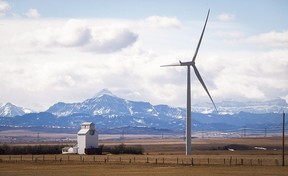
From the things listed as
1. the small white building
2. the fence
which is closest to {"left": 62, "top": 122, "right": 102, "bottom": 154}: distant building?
the small white building

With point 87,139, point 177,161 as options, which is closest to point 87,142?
point 87,139

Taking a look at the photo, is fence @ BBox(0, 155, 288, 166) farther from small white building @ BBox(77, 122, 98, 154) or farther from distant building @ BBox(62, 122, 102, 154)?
small white building @ BBox(77, 122, 98, 154)

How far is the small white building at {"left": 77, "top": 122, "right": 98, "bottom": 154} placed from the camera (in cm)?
12950

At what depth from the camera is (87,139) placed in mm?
129750

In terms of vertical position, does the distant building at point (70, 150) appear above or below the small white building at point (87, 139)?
below

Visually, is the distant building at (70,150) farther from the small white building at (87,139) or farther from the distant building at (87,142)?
the small white building at (87,139)

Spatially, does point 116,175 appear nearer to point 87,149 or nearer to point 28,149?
point 87,149

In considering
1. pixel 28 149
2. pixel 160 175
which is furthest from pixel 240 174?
pixel 28 149

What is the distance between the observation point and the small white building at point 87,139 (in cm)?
12950

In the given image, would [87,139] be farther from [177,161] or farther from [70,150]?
[177,161]

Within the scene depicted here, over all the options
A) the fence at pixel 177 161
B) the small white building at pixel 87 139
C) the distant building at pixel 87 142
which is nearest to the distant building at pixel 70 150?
the distant building at pixel 87 142

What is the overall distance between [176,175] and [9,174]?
16.5m

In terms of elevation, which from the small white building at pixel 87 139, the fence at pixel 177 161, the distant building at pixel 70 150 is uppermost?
the small white building at pixel 87 139

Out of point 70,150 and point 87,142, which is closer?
point 87,142
